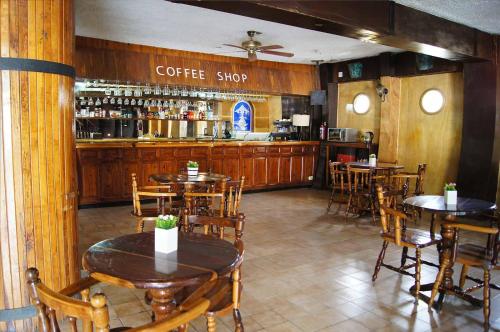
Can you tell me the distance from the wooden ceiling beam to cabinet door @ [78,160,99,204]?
4.45 meters

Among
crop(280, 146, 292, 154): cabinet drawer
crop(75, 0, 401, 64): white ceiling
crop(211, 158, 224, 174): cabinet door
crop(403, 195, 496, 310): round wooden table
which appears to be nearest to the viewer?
crop(403, 195, 496, 310): round wooden table

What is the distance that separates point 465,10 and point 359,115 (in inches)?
179

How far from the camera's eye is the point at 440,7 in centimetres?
502

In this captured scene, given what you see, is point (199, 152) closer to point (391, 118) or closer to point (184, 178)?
point (184, 178)

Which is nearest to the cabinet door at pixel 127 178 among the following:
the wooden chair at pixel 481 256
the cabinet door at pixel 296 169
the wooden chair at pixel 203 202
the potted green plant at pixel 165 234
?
the wooden chair at pixel 203 202

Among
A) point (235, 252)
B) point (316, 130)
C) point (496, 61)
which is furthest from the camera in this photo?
point (316, 130)

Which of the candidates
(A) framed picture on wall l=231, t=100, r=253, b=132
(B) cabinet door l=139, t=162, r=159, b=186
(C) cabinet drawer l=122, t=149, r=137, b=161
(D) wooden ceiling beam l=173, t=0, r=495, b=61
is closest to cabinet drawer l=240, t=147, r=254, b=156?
(B) cabinet door l=139, t=162, r=159, b=186

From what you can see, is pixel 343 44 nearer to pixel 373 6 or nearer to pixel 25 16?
pixel 373 6

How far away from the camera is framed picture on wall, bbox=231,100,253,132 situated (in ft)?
46.6

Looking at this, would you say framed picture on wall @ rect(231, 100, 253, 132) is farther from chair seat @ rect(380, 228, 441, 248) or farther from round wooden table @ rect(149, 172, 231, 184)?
chair seat @ rect(380, 228, 441, 248)

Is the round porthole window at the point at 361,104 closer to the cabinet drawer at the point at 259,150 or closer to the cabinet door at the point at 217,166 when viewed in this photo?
the cabinet drawer at the point at 259,150

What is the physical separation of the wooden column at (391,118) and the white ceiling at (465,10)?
2715 mm

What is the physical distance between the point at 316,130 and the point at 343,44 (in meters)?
2.98

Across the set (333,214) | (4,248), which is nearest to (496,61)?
(333,214)
